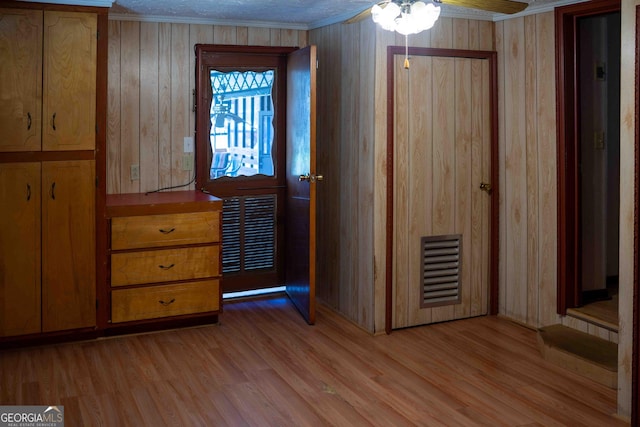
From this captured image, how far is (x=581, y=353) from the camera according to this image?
147 inches

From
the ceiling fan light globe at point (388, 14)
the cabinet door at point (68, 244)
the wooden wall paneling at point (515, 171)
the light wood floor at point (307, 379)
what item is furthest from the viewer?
the wooden wall paneling at point (515, 171)

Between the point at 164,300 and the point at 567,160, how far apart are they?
274 centimetres

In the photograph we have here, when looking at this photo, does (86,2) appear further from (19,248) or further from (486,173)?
(486,173)

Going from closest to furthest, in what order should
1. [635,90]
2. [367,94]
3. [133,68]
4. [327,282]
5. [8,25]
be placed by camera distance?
[635,90] < [8,25] < [367,94] < [133,68] < [327,282]

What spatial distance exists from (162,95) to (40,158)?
3.76 ft

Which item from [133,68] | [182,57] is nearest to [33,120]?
[133,68]

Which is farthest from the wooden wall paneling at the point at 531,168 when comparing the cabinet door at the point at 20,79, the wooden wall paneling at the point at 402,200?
the cabinet door at the point at 20,79

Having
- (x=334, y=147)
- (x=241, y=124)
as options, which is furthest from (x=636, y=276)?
(x=241, y=124)

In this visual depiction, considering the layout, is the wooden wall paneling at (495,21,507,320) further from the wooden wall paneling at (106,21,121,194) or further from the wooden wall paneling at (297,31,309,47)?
the wooden wall paneling at (106,21,121,194)

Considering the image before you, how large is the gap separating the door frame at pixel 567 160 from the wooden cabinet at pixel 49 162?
2835 millimetres

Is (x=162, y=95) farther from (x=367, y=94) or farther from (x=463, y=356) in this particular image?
(x=463, y=356)

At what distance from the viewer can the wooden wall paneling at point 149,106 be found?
15.3 ft

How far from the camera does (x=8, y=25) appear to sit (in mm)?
3740

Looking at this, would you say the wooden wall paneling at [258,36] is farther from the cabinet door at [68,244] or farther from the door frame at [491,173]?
the cabinet door at [68,244]
